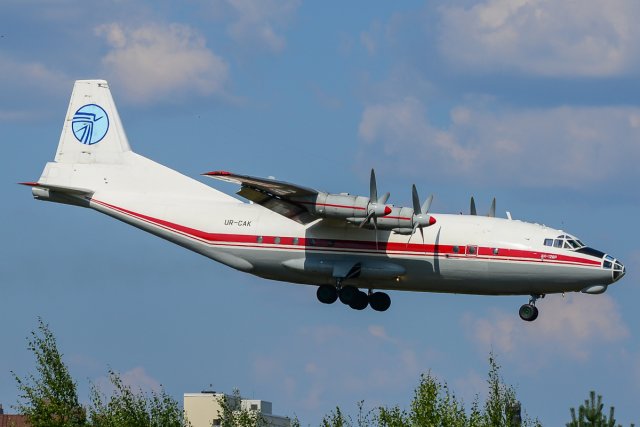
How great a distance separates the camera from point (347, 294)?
5997 cm

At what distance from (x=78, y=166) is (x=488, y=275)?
18967 millimetres

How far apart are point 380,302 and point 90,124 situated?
15294 millimetres

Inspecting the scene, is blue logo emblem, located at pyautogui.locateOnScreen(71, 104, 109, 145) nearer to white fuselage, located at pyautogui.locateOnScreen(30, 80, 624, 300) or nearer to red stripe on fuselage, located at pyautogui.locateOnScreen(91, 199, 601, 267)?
white fuselage, located at pyautogui.locateOnScreen(30, 80, 624, 300)

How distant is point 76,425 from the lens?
5706 centimetres

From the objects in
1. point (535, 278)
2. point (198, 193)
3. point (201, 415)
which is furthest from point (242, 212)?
point (201, 415)

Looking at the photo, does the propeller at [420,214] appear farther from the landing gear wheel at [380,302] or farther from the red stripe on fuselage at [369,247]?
the landing gear wheel at [380,302]

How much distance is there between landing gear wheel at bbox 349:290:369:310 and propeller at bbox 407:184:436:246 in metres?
4.04

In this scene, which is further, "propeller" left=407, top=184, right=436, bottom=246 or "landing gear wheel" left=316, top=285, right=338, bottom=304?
"landing gear wheel" left=316, top=285, right=338, bottom=304

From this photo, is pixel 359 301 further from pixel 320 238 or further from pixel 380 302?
pixel 320 238

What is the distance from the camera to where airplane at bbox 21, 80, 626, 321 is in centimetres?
5688

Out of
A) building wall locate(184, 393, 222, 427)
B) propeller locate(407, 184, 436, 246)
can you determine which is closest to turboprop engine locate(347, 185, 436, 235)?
propeller locate(407, 184, 436, 246)

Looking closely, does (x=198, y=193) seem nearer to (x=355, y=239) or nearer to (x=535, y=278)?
(x=355, y=239)

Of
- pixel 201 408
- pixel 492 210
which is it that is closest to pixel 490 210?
pixel 492 210

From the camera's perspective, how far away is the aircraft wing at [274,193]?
55875 millimetres
